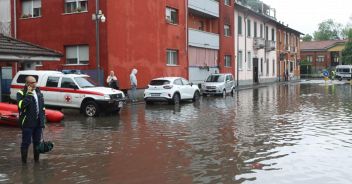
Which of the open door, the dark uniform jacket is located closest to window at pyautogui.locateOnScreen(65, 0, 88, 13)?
the dark uniform jacket

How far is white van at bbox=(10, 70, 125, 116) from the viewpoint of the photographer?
1861 cm

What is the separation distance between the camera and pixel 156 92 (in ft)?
82.8

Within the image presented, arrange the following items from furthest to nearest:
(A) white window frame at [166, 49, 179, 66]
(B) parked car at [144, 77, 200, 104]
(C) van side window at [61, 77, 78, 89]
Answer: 1. (A) white window frame at [166, 49, 179, 66]
2. (B) parked car at [144, 77, 200, 104]
3. (C) van side window at [61, 77, 78, 89]

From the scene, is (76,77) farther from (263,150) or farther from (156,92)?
(263,150)

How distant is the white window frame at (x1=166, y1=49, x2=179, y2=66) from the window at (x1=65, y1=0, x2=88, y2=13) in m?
7.66

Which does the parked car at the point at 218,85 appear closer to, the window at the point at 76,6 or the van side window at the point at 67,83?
the window at the point at 76,6

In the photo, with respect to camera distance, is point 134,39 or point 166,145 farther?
point 134,39

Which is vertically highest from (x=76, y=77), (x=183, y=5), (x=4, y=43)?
(x=183, y=5)

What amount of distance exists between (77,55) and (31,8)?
4.71m

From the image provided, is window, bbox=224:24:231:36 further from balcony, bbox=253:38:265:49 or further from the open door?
the open door

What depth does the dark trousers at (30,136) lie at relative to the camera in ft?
29.3

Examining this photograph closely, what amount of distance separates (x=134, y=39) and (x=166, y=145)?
1846cm

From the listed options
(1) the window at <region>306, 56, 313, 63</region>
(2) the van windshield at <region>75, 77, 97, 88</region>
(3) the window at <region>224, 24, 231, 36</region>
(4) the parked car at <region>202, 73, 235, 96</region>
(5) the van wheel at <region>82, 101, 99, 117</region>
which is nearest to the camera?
(5) the van wheel at <region>82, 101, 99, 117</region>

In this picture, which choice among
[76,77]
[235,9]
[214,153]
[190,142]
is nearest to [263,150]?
[214,153]
